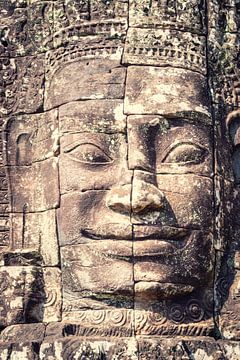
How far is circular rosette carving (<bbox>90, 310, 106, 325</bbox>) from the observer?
16.2 m

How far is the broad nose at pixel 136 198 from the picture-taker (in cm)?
1620

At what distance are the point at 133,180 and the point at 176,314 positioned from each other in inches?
52.1

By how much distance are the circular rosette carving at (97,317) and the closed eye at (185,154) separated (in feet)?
5.18

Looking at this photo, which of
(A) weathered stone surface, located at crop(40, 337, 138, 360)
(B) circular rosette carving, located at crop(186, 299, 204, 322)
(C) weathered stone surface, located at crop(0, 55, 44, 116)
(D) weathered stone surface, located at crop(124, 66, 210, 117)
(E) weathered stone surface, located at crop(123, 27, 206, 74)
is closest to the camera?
(A) weathered stone surface, located at crop(40, 337, 138, 360)

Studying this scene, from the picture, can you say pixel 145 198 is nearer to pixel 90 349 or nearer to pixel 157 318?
pixel 157 318

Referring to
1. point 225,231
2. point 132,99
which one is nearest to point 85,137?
point 132,99

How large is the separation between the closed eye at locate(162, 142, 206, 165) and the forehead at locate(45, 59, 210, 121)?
0.34 m

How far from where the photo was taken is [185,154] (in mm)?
16562

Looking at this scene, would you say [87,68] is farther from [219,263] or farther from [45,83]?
[219,263]

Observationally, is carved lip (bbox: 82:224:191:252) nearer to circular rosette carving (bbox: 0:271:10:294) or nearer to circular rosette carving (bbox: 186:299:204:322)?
circular rosette carving (bbox: 186:299:204:322)

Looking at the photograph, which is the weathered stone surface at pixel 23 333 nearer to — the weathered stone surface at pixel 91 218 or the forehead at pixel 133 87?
the weathered stone surface at pixel 91 218

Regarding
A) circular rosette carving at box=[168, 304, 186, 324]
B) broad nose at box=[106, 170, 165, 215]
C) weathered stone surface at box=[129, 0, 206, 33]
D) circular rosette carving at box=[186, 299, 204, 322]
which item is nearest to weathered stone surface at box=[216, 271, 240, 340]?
circular rosette carving at box=[186, 299, 204, 322]

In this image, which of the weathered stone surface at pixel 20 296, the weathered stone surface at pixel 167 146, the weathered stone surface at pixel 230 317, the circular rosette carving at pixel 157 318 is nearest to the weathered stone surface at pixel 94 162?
the weathered stone surface at pixel 167 146

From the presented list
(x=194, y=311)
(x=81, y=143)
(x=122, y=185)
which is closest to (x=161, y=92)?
(x=81, y=143)
